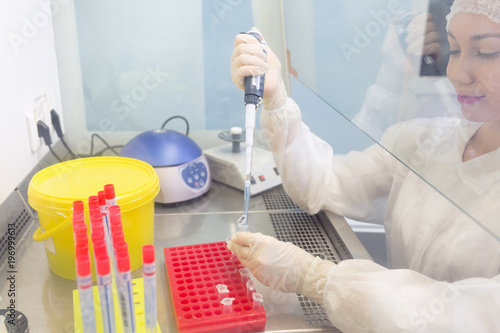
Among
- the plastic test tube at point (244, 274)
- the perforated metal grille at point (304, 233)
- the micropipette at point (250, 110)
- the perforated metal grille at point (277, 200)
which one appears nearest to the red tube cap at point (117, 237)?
the plastic test tube at point (244, 274)

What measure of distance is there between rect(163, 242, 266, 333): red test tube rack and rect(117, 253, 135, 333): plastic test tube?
16cm

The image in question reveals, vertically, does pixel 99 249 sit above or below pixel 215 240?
above

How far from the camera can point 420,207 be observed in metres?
1.07

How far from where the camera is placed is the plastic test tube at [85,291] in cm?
57

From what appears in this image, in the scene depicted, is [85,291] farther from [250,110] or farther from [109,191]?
[250,110]

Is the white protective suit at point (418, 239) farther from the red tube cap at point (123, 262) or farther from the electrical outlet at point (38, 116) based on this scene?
the electrical outlet at point (38, 116)

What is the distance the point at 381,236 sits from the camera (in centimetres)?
177

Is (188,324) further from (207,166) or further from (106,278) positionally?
(207,166)

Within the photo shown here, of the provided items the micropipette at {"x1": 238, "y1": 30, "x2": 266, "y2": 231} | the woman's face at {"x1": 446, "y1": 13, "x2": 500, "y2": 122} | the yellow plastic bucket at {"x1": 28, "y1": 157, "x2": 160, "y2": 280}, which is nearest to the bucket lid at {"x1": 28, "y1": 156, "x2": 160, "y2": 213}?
the yellow plastic bucket at {"x1": 28, "y1": 157, "x2": 160, "y2": 280}

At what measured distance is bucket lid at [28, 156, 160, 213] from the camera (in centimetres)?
89

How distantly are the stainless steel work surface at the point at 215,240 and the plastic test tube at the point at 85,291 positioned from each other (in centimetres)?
24

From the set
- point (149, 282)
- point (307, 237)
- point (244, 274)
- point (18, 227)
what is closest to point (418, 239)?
point (307, 237)

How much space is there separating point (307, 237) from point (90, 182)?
0.60 m

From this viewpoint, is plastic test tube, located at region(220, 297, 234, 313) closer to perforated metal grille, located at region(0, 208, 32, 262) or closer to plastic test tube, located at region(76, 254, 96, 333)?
plastic test tube, located at region(76, 254, 96, 333)
